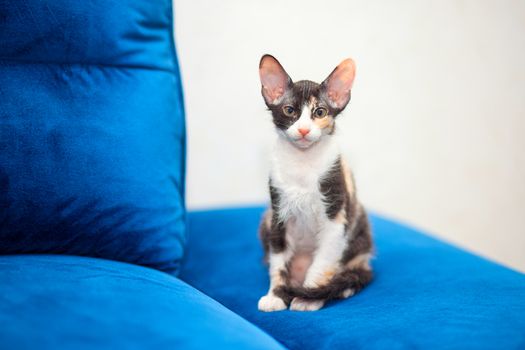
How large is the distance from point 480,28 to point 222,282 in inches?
51.3

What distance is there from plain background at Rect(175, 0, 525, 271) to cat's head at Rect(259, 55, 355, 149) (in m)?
0.44

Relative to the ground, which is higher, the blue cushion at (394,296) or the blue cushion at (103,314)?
the blue cushion at (103,314)

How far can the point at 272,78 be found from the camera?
1092 mm

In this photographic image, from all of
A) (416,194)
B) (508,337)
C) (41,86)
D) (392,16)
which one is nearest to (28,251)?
(41,86)

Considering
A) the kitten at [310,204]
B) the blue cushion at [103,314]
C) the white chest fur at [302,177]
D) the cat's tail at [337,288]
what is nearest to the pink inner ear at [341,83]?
the kitten at [310,204]

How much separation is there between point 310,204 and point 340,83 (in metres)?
0.29

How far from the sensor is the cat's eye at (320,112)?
42.9 inches

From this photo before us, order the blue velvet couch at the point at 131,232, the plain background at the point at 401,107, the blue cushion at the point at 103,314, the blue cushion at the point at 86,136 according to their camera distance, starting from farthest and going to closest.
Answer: the plain background at the point at 401,107, the blue cushion at the point at 86,136, the blue velvet couch at the point at 131,232, the blue cushion at the point at 103,314

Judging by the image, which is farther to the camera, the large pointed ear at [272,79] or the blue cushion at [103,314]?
the large pointed ear at [272,79]

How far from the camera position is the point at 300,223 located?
4.02 ft

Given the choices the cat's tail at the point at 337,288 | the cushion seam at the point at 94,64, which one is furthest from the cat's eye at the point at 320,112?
the cushion seam at the point at 94,64

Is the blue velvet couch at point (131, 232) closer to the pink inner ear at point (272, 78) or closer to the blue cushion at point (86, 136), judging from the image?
the blue cushion at point (86, 136)

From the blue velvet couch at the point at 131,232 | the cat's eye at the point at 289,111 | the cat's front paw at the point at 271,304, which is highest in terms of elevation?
the cat's eye at the point at 289,111

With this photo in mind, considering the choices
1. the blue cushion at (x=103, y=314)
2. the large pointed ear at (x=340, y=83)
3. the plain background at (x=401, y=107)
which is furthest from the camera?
the plain background at (x=401, y=107)
